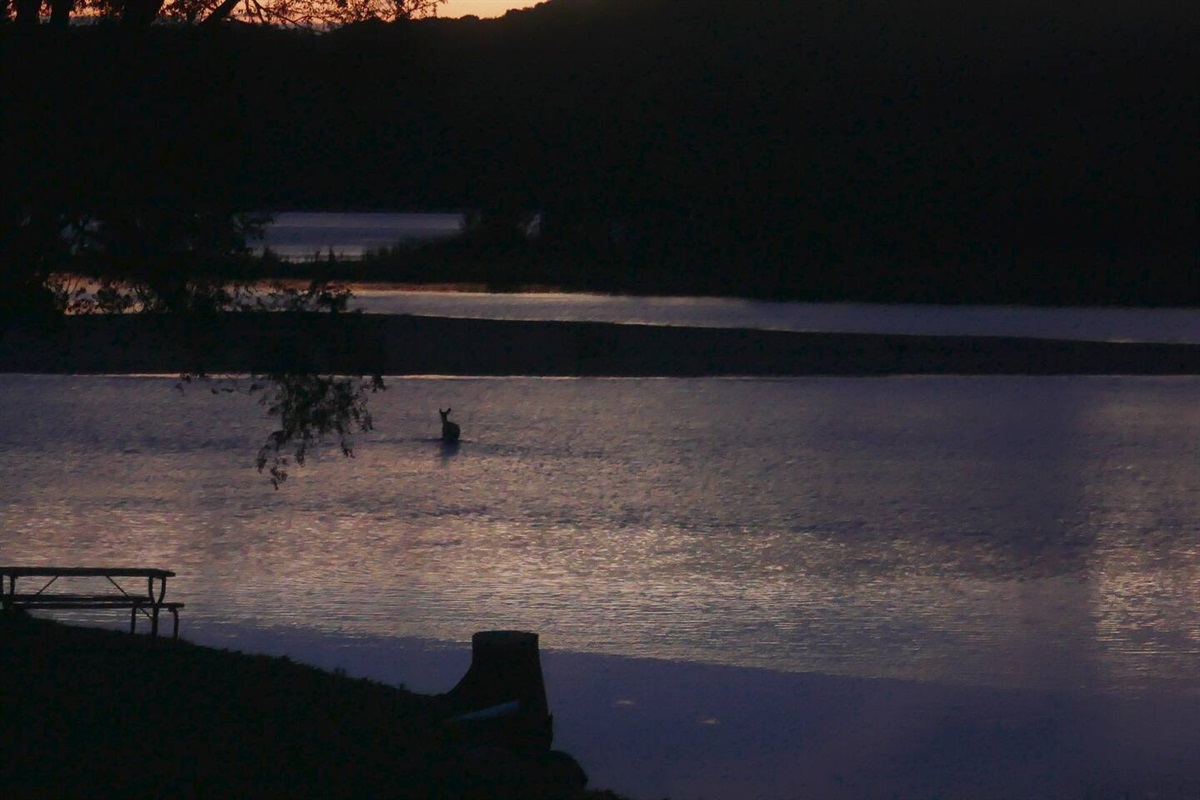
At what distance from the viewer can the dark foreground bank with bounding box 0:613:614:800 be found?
4.12m

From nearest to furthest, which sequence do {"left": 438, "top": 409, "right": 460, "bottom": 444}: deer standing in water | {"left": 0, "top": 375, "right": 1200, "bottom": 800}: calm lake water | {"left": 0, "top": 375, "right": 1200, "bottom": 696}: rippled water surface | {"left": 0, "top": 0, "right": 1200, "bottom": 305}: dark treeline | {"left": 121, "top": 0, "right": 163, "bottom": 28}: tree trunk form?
{"left": 121, "top": 0, "right": 163, "bottom": 28}: tree trunk → {"left": 0, "top": 375, "right": 1200, "bottom": 800}: calm lake water → {"left": 0, "top": 375, "right": 1200, "bottom": 696}: rippled water surface → {"left": 438, "top": 409, "right": 460, "bottom": 444}: deer standing in water → {"left": 0, "top": 0, "right": 1200, "bottom": 305}: dark treeline

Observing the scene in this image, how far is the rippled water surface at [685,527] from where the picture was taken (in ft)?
23.3

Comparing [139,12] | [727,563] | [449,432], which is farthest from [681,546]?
[139,12]

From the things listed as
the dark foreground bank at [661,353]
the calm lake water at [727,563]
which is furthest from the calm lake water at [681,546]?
the dark foreground bank at [661,353]

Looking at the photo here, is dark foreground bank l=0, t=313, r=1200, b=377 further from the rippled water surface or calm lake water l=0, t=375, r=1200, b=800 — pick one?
calm lake water l=0, t=375, r=1200, b=800

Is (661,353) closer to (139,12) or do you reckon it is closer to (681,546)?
(681,546)

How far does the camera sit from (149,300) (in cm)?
611

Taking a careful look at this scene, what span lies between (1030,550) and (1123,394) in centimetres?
820

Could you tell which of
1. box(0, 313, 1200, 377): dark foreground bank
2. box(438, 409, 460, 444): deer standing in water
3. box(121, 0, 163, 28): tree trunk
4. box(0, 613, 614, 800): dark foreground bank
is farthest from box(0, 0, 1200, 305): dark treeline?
box(0, 613, 614, 800): dark foreground bank

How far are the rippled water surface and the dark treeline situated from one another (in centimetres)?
257

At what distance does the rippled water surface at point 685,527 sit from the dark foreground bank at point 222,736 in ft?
5.31

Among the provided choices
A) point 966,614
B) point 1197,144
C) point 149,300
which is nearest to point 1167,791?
point 966,614

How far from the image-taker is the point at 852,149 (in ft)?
133

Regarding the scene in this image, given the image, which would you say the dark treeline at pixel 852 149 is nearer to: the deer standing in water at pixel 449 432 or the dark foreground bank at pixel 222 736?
the deer standing in water at pixel 449 432
